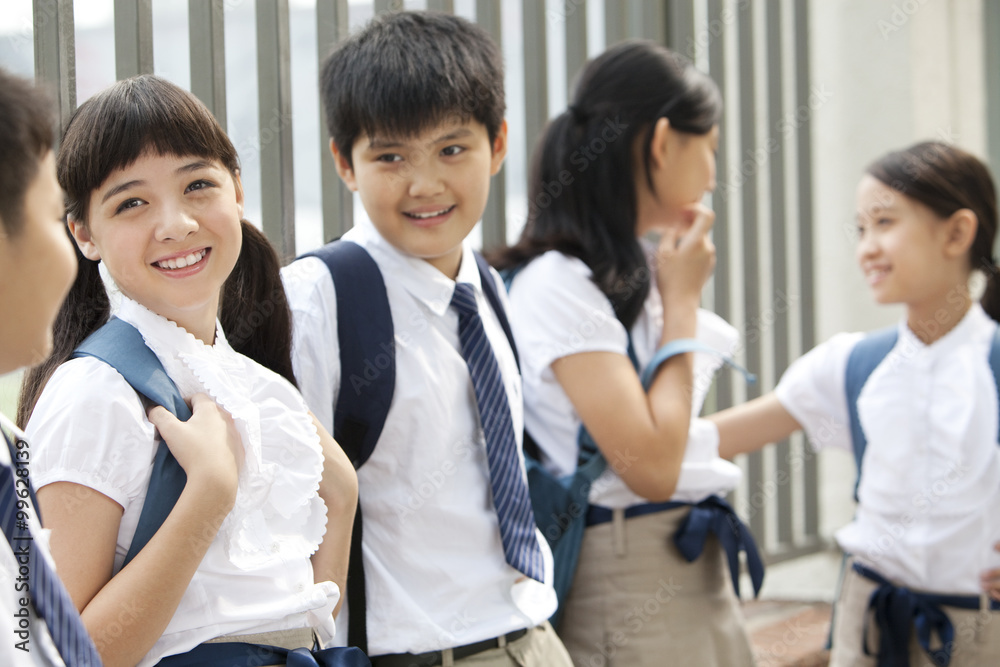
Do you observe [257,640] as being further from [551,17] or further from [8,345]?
[551,17]

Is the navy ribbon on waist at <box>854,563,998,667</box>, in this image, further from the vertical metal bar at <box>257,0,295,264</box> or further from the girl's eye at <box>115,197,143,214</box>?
the girl's eye at <box>115,197,143,214</box>

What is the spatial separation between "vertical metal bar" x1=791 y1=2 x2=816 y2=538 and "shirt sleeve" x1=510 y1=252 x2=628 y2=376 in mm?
1889

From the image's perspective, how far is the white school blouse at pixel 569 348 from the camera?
1.83 m

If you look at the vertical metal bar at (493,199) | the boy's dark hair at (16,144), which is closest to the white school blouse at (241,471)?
the boy's dark hair at (16,144)

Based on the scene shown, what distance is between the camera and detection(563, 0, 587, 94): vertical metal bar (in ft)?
9.21

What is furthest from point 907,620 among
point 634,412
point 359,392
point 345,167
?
point 345,167

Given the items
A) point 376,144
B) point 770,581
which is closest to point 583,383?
point 376,144

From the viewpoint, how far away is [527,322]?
188cm

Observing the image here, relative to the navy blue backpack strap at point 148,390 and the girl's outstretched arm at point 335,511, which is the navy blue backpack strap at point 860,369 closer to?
the girl's outstretched arm at point 335,511

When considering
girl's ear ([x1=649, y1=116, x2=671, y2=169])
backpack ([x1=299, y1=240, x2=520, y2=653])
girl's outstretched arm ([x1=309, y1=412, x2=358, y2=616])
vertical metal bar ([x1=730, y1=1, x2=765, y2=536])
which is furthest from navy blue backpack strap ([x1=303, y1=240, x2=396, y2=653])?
vertical metal bar ([x1=730, y1=1, x2=765, y2=536])

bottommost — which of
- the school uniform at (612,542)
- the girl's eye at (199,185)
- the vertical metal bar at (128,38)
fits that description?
the school uniform at (612,542)

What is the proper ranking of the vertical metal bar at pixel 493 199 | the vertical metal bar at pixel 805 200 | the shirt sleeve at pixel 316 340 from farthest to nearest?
1. the vertical metal bar at pixel 805 200
2. the vertical metal bar at pixel 493 199
3. the shirt sleeve at pixel 316 340

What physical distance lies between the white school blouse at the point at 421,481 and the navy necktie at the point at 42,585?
55cm

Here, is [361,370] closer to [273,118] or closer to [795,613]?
[273,118]
